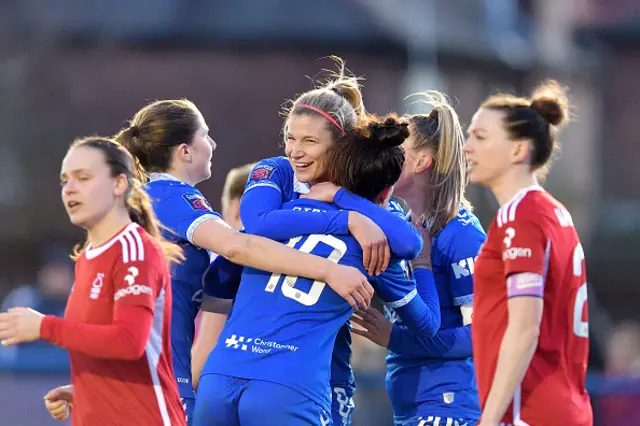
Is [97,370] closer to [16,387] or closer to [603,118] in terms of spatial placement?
[16,387]

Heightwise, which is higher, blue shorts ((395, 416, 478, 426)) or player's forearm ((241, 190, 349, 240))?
player's forearm ((241, 190, 349, 240))

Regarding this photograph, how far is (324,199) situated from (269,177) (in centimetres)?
34

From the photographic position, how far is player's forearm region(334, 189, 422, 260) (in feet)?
15.1

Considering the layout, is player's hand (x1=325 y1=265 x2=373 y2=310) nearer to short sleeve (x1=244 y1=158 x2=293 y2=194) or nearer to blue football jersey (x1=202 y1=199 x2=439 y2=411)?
blue football jersey (x1=202 y1=199 x2=439 y2=411)

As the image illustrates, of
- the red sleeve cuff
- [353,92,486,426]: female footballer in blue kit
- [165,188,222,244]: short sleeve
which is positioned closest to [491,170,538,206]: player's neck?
[353,92,486,426]: female footballer in blue kit

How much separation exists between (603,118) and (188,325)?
22692mm

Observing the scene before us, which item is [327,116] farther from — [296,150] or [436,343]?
[436,343]

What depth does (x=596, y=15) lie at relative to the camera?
2606 cm

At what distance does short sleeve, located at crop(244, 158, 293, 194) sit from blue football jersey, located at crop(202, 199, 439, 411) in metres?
0.27

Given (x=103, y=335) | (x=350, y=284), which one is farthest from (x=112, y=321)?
(x=350, y=284)

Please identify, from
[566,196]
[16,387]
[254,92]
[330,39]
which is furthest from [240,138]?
[16,387]

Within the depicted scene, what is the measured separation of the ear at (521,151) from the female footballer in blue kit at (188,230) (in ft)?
2.49

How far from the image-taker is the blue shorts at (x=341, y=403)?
4.95 metres

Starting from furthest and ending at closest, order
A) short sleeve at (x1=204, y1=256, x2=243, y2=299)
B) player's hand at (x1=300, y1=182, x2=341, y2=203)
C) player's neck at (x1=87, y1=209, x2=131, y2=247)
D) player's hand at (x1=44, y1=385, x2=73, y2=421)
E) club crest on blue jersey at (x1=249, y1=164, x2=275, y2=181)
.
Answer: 1. short sleeve at (x1=204, y1=256, x2=243, y2=299)
2. club crest on blue jersey at (x1=249, y1=164, x2=275, y2=181)
3. player's hand at (x1=300, y1=182, x2=341, y2=203)
4. player's hand at (x1=44, y1=385, x2=73, y2=421)
5. player's neck at (x1=87, y1=209, x2=131, y2=247)
